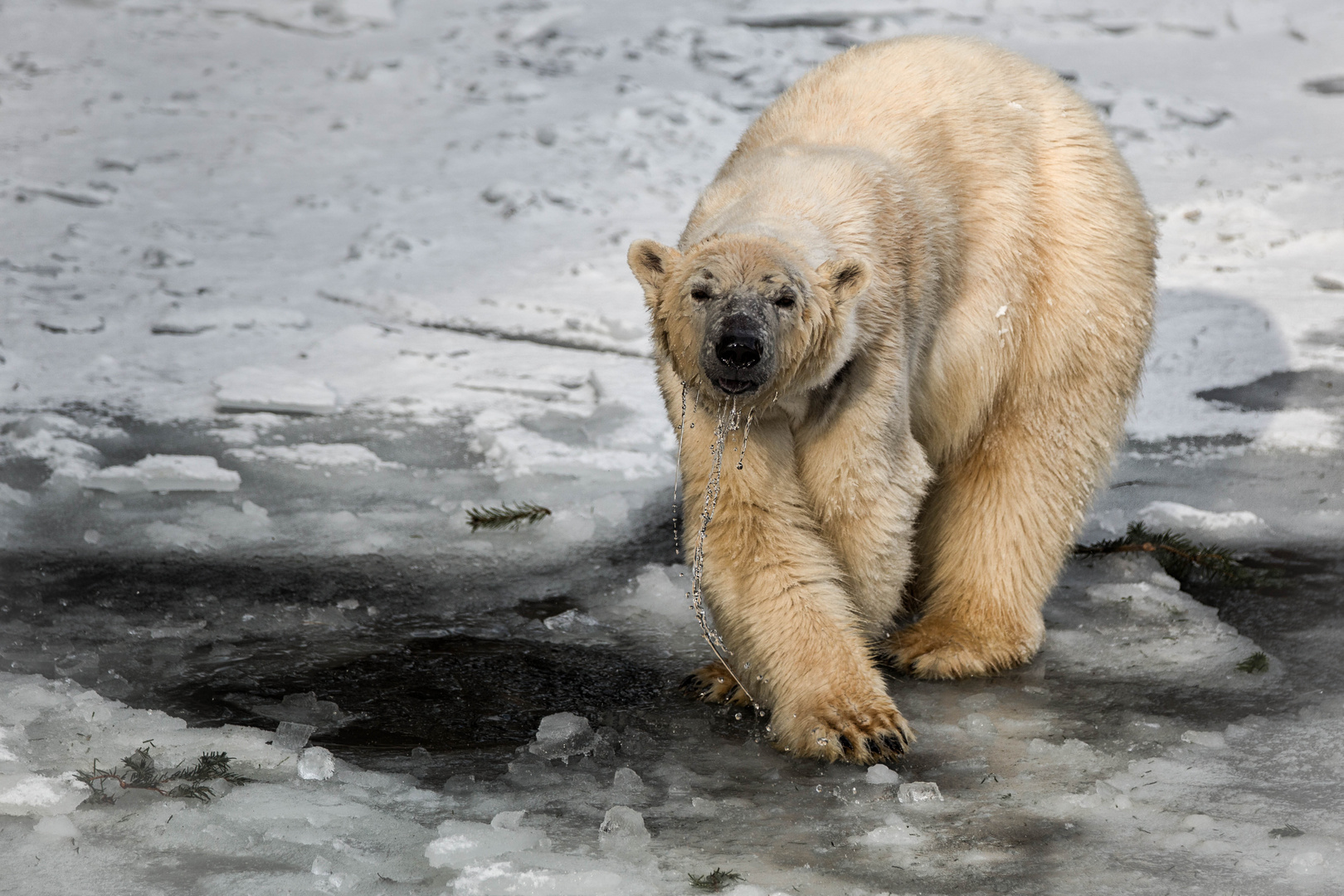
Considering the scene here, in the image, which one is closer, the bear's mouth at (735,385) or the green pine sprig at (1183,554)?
the bear's mouth at (735,385)

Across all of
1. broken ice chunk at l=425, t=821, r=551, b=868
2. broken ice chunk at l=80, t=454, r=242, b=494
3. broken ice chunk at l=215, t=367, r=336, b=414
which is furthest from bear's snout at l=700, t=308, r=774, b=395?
broken ice chunk at l=215, t=367, r=336, b=414

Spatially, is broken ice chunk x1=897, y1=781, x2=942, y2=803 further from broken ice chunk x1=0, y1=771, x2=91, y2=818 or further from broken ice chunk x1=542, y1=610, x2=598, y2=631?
broken ice chunk x1=0, y1=771, x2=91, y2=818

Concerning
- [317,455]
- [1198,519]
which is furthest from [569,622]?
[1198,519]

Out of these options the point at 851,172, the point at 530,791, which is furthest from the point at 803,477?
the point at 530,791

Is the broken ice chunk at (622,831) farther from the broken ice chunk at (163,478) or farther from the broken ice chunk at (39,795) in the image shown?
the broken ice chunk at (163,478)

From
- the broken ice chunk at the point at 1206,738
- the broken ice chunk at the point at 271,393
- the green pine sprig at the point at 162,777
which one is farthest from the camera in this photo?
the broken ice chunk at the point at 271,393

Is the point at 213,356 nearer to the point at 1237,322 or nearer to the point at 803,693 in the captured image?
the point at 803,693

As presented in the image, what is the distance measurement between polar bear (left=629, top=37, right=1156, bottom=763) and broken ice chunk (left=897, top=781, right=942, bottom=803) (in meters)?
0.17

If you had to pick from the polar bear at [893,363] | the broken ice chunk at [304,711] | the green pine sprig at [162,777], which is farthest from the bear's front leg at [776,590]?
the green pine sprig at [162,777]

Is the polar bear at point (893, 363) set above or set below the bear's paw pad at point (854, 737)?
above

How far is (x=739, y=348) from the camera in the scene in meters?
2.75

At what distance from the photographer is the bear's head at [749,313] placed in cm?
280

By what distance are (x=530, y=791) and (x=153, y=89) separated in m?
8.66

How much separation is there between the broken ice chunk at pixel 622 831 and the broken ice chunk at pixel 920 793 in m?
0.55
